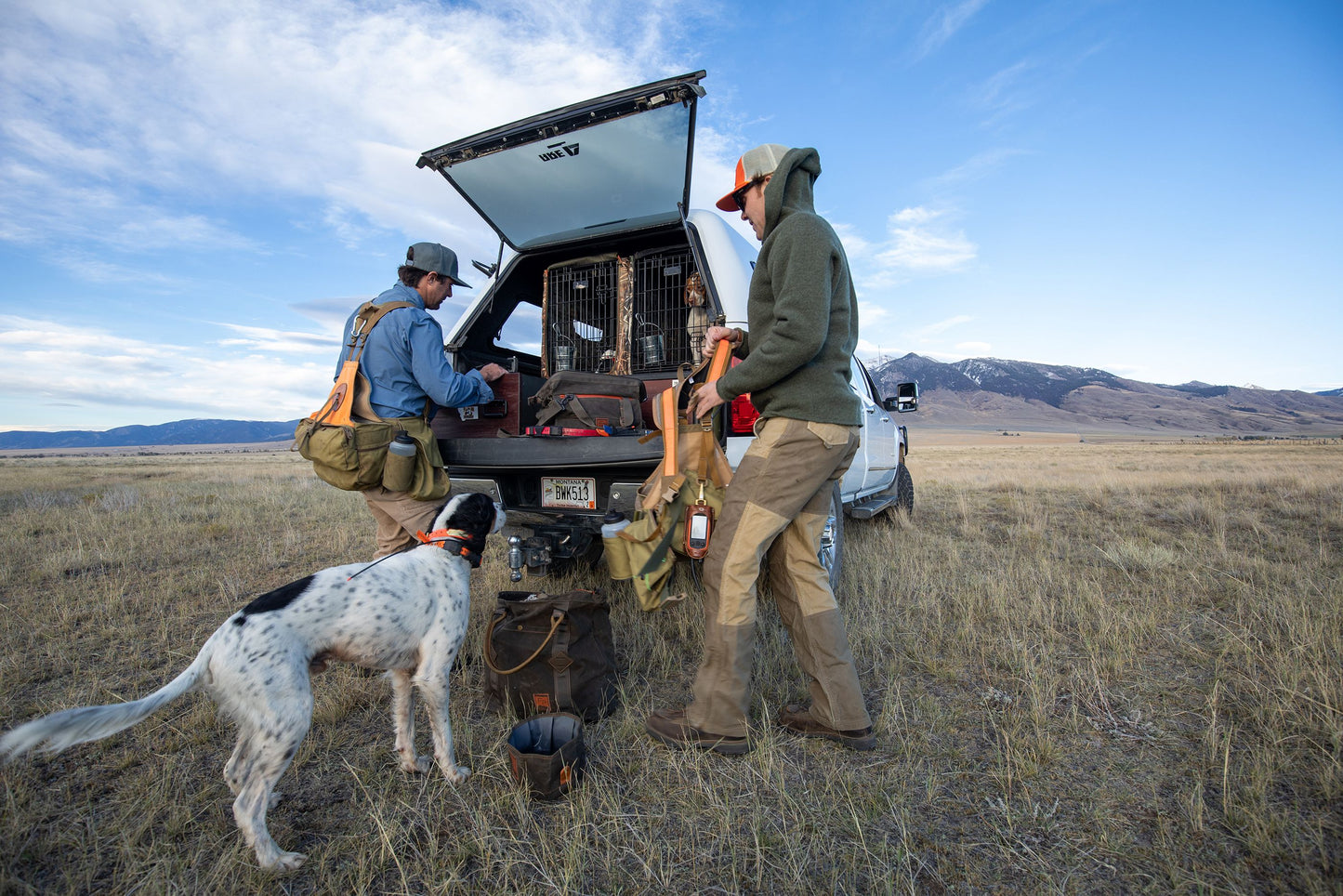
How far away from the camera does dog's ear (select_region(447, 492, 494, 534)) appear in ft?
7.77

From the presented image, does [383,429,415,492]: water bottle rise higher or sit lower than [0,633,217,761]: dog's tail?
higher

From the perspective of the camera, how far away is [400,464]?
9.14 feet

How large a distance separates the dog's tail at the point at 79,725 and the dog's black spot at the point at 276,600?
228 mm

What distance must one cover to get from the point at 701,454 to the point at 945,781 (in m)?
Answer: 1.50

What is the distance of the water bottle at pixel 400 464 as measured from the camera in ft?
9.09

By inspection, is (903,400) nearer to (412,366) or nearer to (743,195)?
(743,195)

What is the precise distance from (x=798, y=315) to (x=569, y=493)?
1.75 meters

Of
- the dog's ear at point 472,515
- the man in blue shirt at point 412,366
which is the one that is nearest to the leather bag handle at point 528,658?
the dog's ear at point 472,515

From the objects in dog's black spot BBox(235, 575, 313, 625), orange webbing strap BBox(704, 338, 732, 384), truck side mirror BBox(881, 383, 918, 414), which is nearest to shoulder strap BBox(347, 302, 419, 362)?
dog's black spot BBox(235, 575, 313, 625)

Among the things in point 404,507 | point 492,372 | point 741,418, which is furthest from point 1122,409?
point 404,507

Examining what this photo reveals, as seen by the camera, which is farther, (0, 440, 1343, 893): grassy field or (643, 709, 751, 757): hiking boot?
(643, 709, 751, 757): hiking boot

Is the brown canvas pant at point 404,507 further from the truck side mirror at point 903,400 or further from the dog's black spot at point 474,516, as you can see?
the truck side mirror at point 903,400

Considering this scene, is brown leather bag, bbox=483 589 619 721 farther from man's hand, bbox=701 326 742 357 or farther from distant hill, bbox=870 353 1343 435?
distant hill, bbox=870 353 1343 435

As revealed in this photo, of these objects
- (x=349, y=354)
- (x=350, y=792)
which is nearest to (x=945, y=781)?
(x=350, y=792)
